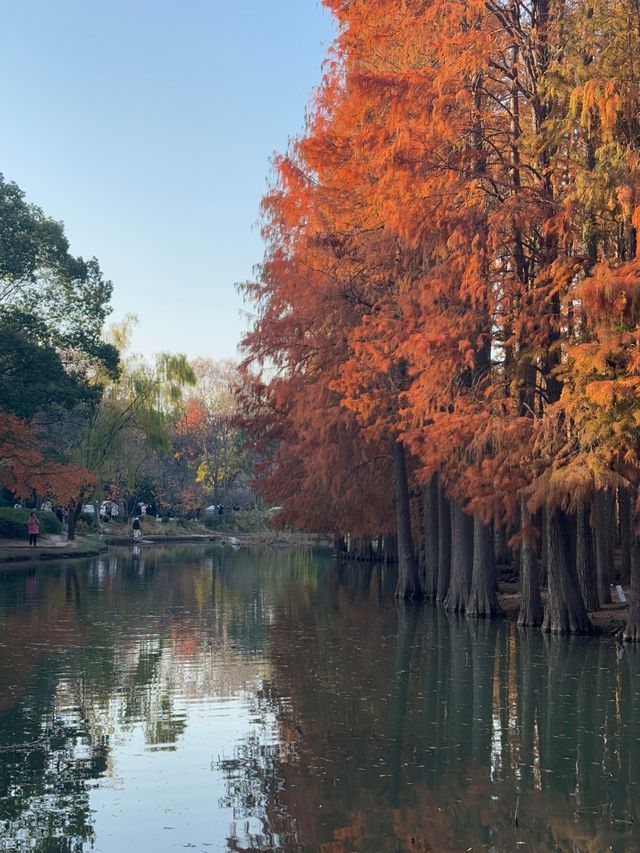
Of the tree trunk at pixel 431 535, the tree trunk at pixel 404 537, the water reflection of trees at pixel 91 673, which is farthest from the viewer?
Answer: the tree trunk at pixel 404 537

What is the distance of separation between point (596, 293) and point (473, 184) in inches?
205

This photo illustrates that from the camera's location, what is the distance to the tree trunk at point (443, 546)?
2822 cm

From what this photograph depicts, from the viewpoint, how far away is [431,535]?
100ft

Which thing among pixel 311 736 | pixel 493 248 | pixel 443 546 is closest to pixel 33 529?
pixel 443 546

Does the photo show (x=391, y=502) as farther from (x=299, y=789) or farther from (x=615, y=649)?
(x=299, y=789)

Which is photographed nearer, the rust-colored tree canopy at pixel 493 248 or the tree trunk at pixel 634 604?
the rust-colored tree canopy at pixel 493 248

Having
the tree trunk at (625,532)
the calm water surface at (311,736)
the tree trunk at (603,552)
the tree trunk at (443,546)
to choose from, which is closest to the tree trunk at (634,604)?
the calm water surface at (311,736)

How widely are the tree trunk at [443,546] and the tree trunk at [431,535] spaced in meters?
0.87

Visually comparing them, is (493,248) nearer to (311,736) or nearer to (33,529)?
(311,736)

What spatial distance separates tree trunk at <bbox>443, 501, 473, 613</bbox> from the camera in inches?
1018

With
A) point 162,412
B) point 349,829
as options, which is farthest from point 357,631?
point 162,412

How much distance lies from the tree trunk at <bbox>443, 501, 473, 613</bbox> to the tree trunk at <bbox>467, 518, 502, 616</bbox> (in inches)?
29.1

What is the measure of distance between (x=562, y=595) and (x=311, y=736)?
10.7 m

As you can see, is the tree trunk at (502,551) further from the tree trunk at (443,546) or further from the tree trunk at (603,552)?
the tree trunk at (603,552)
